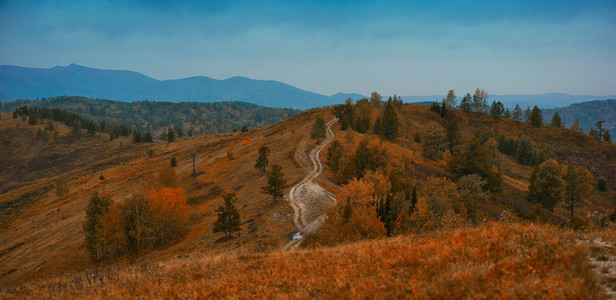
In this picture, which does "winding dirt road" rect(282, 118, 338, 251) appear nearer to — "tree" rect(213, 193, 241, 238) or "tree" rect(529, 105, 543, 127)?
"tree" rect(213, 193, 241, 238)

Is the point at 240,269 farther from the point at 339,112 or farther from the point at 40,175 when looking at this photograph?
the point at 40,175

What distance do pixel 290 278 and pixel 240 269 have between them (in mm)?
3205

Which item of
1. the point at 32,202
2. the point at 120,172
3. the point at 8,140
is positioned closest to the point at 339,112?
the point at 120,172

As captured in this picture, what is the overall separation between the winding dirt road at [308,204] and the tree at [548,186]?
47.8 metres

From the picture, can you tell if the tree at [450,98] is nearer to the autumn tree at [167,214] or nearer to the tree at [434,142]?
the tree at [434,142]

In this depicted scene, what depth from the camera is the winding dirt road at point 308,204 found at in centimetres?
3414

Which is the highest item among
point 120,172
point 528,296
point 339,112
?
point 339,112

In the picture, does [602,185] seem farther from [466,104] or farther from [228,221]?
[228,221]

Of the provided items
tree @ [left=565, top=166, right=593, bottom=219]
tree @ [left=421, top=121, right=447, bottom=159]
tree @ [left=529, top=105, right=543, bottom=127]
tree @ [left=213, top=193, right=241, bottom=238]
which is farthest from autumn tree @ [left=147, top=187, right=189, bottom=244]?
tree @ [left=529, top=105, right=543, bottom=127]

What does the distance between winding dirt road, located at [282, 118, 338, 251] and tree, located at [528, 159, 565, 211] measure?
4781cm

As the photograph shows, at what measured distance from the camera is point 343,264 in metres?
11.7

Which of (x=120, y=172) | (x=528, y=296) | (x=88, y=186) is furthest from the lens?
(x=120, y=172)

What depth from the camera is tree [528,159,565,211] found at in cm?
6069

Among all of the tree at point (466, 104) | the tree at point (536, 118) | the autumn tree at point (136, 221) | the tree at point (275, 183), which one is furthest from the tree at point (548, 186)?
the tree at point (466, 104)
